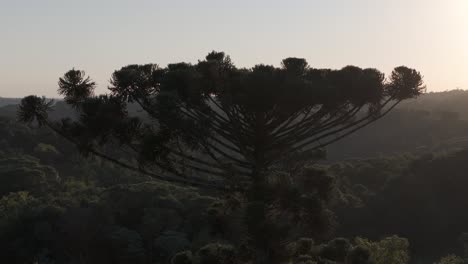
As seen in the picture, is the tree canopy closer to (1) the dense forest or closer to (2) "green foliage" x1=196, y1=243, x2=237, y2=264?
(2) "green foliage" x1=196, y1=243, x2=237, y2=264

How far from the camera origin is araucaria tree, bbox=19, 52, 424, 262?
13.9 meters

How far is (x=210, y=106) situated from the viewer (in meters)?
15.1

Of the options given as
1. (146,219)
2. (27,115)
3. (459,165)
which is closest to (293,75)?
(27,115)

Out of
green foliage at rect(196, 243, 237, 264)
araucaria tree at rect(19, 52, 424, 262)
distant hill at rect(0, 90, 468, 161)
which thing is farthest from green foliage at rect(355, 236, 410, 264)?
distant hill at rect(0, 90, 468, 161)

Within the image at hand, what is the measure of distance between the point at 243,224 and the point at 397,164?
62081 mm

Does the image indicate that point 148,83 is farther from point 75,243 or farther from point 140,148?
point 75,243

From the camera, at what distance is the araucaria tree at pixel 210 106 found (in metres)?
13.9

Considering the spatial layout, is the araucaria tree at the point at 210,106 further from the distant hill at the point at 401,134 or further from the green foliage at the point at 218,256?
the distant hill at the point at 401,134

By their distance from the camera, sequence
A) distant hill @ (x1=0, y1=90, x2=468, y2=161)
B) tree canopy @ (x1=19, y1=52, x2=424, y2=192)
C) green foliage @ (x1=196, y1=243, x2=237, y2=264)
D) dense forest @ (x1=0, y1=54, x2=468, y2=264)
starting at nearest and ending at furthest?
tree canopy @ (x1=19, y1=52, x2=424, y2=192) → green foliage @ (x1=196, y1=243, x2=237, y2=264) → dense forest @ (x1=0, y1=54, x2=468, y2=264) → distant hill @ (x1=0, y1=90, x2=468, y2=161)

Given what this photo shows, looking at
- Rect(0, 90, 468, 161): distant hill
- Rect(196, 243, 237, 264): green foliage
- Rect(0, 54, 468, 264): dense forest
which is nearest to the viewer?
Rect(196, 243, 237, 264): green foliage

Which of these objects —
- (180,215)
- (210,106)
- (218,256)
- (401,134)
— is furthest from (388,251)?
(401,134)

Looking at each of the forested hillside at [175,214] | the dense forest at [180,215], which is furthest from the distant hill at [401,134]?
the forested hillside at [175,214]

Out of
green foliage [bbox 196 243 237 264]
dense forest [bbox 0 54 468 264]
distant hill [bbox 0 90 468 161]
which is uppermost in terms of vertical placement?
distant hill [bbox 0 90 468 161]

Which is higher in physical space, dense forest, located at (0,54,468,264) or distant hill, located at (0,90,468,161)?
distant hill, located at (0,90,468,161)
